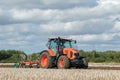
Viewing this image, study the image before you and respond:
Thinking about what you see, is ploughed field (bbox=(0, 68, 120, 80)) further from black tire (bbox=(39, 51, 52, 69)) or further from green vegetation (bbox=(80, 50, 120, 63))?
green vegetation (bbox=(80, 50, 120, 63))

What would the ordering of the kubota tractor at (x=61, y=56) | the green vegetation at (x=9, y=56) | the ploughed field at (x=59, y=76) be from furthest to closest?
the green vegetation at (x=9, y=56) → the kubota tractor at (x=61, y=56) → the ploughed field at (x=59, y=76)

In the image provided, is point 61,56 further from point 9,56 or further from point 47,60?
point 9,56

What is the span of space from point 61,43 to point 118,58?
26417 mm

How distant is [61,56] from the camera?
993 inches

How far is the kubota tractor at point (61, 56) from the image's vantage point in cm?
2509

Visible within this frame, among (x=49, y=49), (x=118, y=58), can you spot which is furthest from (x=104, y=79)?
(x=118, y=58)

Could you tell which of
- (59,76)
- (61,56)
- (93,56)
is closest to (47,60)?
(61,56)

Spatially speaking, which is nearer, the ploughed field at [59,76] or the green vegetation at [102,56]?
the ploughed field at [59,76]

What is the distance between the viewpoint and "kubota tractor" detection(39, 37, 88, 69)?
25.1 m

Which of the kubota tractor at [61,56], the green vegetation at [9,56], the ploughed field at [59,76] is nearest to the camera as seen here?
the ploughed field at [59,76]

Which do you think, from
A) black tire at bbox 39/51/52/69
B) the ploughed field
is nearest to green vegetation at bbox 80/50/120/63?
black tire at bbox 39/51/52/69

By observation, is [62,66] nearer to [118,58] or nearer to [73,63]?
[73,63]

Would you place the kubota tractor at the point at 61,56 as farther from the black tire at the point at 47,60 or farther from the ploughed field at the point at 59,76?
the ploughed field at the point at 59,76

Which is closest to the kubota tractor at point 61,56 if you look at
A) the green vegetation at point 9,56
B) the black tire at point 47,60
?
the black tire at point 47,60
